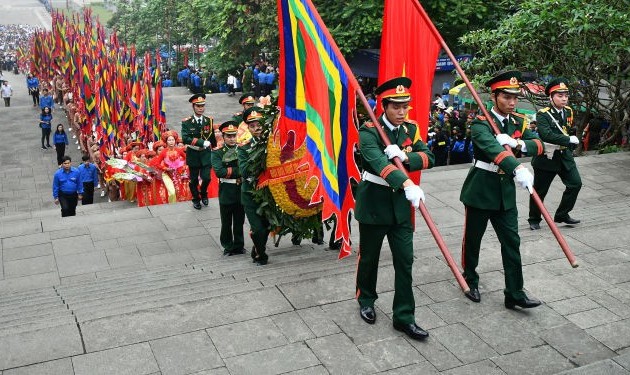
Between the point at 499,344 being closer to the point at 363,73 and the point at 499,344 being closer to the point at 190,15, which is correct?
the point at 363,73

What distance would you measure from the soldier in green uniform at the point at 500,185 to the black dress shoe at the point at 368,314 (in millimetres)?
814

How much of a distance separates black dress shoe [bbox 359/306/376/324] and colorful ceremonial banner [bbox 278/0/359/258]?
512mm

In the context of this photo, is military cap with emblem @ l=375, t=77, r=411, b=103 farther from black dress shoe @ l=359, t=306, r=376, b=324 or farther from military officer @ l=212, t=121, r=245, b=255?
military officer @ l=212, t=121, r=245, b=255

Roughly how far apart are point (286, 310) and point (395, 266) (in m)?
0.94

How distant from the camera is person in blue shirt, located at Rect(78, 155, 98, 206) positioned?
501 inches

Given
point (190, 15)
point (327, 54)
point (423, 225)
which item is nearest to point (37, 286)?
point (327, 54)

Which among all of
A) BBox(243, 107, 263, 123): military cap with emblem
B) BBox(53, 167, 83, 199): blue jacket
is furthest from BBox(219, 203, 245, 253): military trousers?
BBox(53, 167, 83, 199): blue jacket

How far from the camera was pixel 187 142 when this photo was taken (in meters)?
10.7

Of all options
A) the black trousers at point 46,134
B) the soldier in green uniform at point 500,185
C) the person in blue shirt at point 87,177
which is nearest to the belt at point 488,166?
the soldier in green uniform at point 500,185

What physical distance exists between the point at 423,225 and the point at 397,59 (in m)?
2.96

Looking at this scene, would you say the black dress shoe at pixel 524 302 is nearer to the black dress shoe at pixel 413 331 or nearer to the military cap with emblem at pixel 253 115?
the black dress shoe at pixel 413 331

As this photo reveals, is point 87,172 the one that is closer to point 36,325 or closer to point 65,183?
point 65,183

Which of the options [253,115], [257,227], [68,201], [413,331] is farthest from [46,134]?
[413,331]

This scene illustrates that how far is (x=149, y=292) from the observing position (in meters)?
6.38
